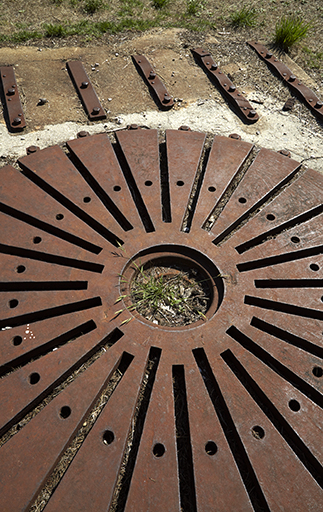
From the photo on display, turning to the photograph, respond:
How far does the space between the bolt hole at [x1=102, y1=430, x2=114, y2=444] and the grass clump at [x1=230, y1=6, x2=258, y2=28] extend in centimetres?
351

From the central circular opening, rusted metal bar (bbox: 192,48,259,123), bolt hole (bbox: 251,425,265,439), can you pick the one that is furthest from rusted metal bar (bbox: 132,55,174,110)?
bolt hole (bbox: 251,425,265,439)

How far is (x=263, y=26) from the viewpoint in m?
3.71

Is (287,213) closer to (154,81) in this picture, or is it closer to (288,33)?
(154,81)

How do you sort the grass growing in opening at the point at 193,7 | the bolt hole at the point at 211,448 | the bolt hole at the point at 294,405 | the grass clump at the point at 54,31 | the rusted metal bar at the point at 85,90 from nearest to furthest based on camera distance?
the bolt hole at the point at 211,448 → the bolt hole at the point at 294,405 → the rusted metal bar at the point at 85,90 → the grass clump at the point at 54,31 → the grass growing in opening at the point at 193,7

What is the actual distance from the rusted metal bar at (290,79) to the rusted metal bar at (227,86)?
420 millimetres

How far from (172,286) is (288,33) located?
8.56 ft

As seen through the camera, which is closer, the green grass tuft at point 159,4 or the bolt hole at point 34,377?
the bolt hole at point 34,377

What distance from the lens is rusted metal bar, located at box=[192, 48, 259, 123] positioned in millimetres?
2812

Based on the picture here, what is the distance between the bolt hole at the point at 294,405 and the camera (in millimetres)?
1498

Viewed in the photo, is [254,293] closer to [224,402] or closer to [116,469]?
[224,402]

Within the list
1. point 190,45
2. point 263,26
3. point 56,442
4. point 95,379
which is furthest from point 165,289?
point 263,26

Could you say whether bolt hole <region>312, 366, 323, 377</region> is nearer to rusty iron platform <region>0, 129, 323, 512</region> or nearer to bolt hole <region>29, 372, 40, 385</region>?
rusty iron platform <region>0, 129, 323, 512</region>

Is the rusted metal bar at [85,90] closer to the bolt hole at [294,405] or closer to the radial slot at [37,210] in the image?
the radial slot at [37,210]

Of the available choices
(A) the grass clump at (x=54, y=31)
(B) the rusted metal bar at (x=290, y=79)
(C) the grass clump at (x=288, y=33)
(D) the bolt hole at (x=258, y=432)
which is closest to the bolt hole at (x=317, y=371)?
(D) the bolt hole at (x=258, y=432)
